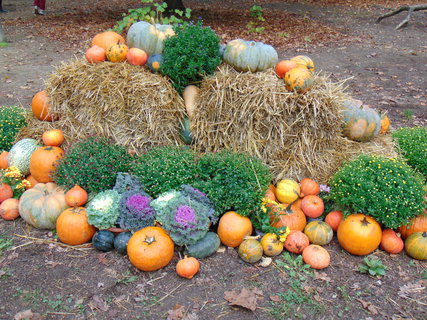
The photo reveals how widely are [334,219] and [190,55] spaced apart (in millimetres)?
2580

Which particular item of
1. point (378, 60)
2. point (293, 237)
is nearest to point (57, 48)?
point (378, 60)

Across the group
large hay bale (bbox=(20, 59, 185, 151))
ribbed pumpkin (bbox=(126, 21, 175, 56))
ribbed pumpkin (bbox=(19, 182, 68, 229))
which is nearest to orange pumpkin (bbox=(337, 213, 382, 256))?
large hay bale (bbox=(20, 59, 185, 151))

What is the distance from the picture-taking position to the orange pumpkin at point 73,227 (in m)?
3.82

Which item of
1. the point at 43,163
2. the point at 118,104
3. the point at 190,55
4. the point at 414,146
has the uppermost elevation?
the point at 190,55

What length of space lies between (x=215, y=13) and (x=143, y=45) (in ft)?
37.5

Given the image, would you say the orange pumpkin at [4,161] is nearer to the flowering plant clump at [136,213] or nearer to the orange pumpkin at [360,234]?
the flowering plant clump at [136,213]

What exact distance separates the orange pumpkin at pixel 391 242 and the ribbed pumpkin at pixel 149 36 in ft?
11.7

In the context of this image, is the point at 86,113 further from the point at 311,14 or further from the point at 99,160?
the point at 311,14

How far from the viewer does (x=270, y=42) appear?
11766mm

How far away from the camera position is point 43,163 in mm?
4445

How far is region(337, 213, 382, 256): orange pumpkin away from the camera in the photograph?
3719mm

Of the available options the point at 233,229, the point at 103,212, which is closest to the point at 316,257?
the point at 233,229

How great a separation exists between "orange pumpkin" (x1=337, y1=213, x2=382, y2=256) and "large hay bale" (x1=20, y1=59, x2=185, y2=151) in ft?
7.71

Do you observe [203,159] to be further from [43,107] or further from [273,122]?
[43,107]
